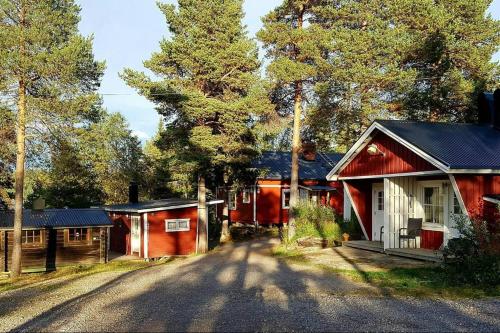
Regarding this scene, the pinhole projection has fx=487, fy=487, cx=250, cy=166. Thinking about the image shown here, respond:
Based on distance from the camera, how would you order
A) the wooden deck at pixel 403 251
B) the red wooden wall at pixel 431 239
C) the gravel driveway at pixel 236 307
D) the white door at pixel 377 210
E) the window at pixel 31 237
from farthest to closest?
the window at pixel 31 237
the white door at pixel 377 210
the red wooden wall at pixel 431 239
the wooden deck at pixel 403 251
the gravel driveway at pixel 236 307

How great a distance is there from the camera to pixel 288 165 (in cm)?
3694

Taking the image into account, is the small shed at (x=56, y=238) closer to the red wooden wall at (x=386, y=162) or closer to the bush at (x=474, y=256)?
the red wooden wall at (x=386, y=162)

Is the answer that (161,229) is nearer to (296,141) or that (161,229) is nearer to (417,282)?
(296,141)

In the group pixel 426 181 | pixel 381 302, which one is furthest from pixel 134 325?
pixel 426 181

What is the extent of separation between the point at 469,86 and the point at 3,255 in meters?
24.9

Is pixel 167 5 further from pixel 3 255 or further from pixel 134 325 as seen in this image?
pixel 134 325

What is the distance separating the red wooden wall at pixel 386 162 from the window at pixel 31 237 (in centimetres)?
1519

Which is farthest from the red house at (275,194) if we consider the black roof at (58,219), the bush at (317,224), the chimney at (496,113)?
the chimney at (496,113)

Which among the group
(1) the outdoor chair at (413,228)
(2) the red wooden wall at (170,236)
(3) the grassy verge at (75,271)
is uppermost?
(1) the outdoor chair at (413,228)

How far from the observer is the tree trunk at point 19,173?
21188 mm

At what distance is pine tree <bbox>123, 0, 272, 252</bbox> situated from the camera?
84.2ft

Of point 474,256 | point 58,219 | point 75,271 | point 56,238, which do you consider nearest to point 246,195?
point 58,219

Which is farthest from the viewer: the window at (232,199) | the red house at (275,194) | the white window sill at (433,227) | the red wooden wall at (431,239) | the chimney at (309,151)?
the window at (232,199)

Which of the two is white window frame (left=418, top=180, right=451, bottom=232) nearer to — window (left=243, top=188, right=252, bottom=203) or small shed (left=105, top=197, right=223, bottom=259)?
small shed (left=105, top=197, right=223, bottom=259)
